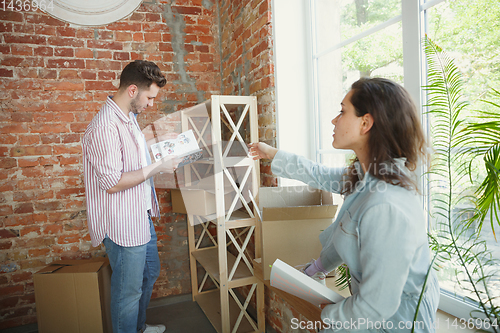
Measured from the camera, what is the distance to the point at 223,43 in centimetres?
285

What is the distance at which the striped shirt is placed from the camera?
1735mm

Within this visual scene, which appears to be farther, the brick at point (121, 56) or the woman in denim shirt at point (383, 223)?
the brick at point (121, 56)

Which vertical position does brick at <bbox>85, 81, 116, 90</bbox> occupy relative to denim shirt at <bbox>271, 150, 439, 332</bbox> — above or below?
above

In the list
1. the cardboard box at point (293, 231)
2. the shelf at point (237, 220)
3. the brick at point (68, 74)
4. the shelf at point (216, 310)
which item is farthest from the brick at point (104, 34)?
the shelf at point (216, 310)

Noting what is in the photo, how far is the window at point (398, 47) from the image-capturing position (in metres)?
1.12

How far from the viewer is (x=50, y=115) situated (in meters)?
2.47

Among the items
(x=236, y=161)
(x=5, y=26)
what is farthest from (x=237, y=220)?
(x=5, y=26)

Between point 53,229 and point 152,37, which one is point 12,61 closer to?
point 152,37

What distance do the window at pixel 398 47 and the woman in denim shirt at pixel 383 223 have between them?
35 cm

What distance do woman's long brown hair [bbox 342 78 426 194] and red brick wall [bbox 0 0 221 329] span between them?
2132 mm

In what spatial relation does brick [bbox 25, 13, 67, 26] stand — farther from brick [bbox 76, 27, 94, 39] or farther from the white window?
the white window

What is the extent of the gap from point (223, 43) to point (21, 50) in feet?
5.26

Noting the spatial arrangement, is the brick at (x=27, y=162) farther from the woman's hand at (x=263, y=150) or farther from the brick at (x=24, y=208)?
the woman's hand at (x=263, y=150)

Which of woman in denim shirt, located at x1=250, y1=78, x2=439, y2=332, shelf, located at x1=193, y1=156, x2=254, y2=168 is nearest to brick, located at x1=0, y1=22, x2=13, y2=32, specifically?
shelf, located at x1=193, y1=156, x2=254, y2=168
